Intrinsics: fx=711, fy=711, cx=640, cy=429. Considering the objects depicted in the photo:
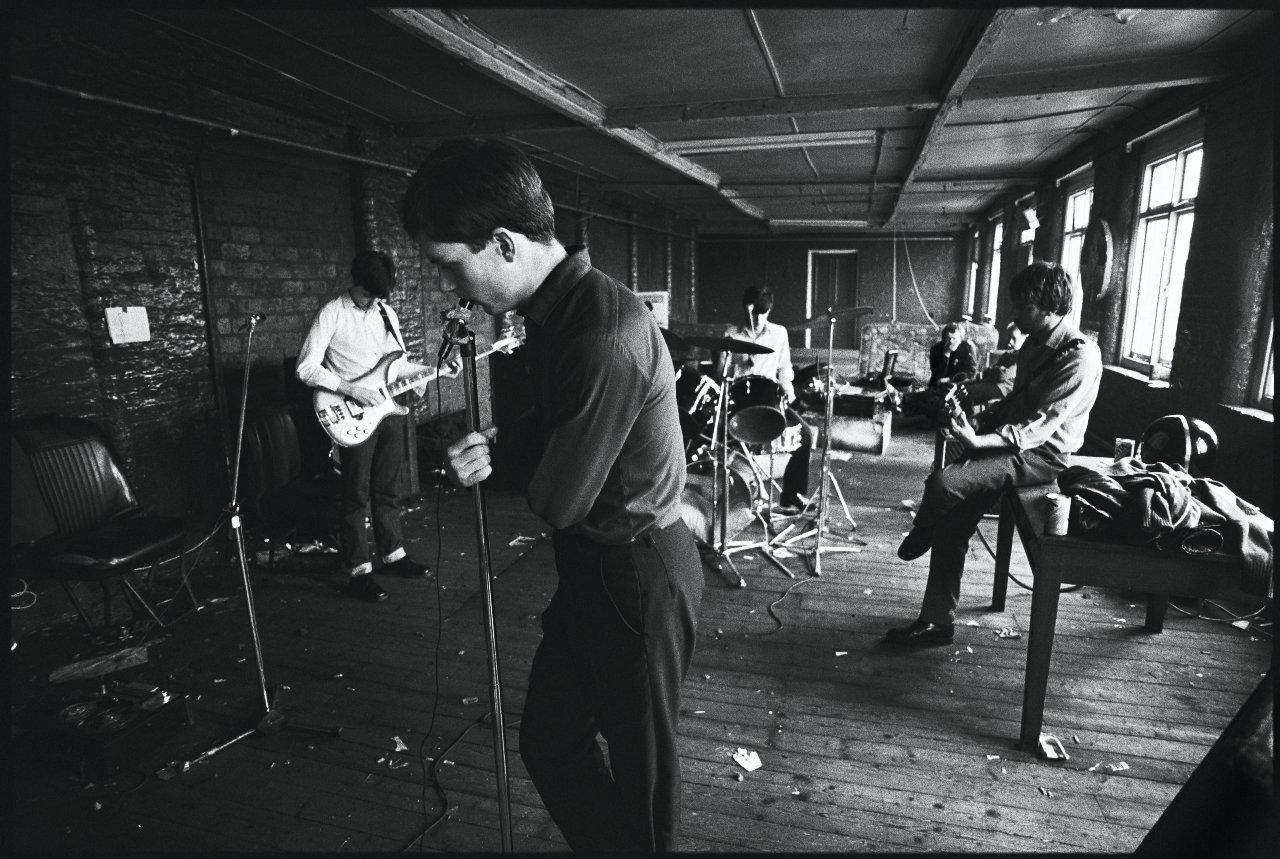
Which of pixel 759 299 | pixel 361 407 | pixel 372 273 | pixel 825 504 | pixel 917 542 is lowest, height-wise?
pixel 825 504

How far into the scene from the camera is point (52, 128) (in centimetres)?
359

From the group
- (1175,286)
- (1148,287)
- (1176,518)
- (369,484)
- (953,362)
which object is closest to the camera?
(1176,518)

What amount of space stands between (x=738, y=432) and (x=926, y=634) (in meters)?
1.67

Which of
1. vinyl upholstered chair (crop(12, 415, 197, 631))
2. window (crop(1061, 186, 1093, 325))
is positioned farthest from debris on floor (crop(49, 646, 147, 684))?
window (crop(1061, 186, 1093, 325))

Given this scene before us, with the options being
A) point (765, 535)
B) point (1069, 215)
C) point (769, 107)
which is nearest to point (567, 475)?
point (765, 535)

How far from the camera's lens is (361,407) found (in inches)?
166

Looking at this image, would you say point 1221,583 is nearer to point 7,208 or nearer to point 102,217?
point 7,208

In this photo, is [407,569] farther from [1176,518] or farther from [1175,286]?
[1175,286]

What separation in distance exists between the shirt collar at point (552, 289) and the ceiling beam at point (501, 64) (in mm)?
2475

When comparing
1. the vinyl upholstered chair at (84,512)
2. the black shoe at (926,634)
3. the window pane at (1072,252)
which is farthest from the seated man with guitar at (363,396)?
the window pane at (1072,252)

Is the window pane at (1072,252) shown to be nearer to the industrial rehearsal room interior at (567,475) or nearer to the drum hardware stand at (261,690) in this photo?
the industrial rehearsal room interior at (567,475)

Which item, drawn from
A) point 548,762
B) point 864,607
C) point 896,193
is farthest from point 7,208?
point 896,193

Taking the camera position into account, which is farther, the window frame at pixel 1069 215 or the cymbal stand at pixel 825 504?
the window frame at pixel 1069 215

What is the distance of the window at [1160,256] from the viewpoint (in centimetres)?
570
